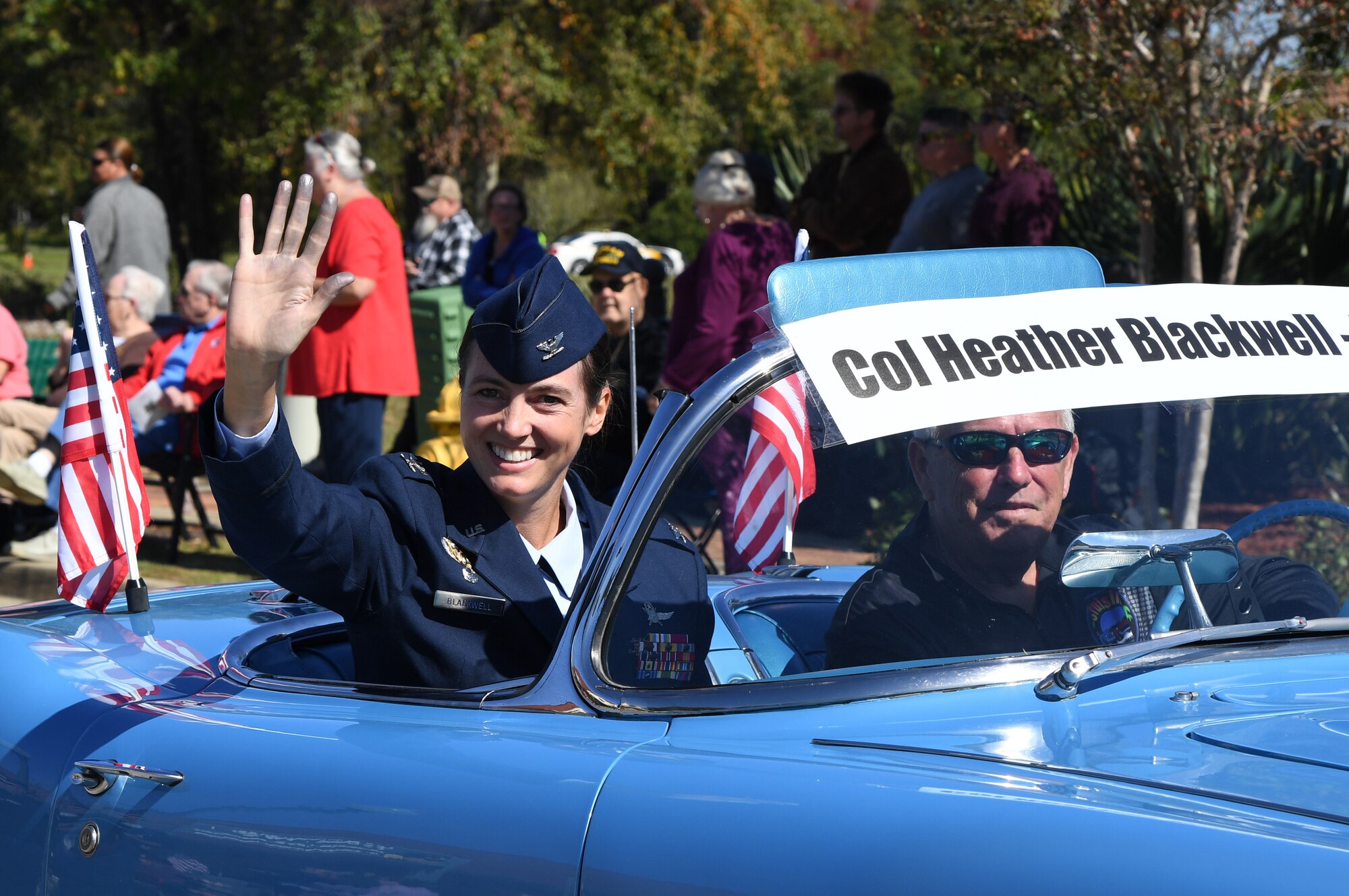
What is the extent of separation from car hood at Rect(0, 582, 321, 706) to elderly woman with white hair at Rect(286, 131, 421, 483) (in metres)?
3.62

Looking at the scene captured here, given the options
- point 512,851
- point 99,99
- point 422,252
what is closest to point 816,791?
point 512,851

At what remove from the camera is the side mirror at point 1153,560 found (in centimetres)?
202

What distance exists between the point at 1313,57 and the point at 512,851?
18.2ft

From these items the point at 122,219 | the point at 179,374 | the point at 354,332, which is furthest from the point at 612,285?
the point at 122,219

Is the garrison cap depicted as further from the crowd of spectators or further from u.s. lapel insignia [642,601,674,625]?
u.s. lapel insignia [642,601,674,625]

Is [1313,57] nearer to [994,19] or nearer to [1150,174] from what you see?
→ [1150,174]

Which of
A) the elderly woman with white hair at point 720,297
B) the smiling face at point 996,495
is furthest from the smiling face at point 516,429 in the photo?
the elderly woman with white hair at point 720,297

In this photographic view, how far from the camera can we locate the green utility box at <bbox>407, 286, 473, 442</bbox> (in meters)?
9.04

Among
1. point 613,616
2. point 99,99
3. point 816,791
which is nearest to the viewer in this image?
point 816,791

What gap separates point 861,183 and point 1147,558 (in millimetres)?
5182

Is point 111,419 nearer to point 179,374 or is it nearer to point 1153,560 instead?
point 1153,560

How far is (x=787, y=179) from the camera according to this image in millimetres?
11359

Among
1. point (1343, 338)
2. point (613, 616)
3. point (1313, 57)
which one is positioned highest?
point (1313, 57)

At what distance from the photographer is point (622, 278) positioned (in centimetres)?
663
